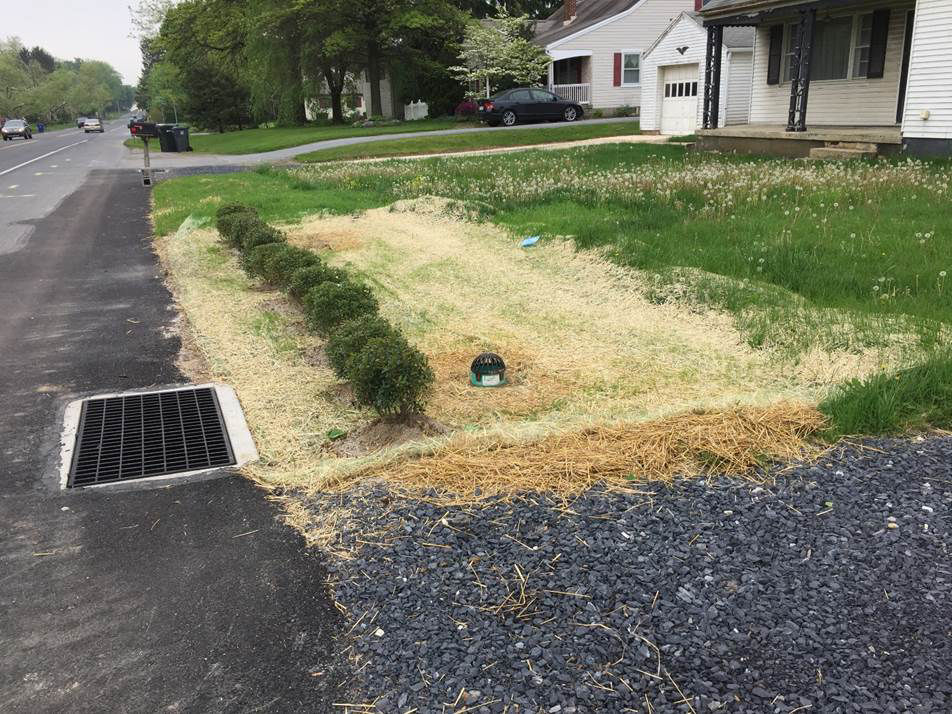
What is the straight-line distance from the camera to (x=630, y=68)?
123 ft

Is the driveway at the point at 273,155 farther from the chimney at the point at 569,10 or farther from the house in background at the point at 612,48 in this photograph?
the chimney at the point at 569,10

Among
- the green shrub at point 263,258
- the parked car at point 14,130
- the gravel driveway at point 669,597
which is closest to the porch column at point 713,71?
the green shrub at point 263,258

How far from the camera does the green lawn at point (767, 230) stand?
18.2 ft

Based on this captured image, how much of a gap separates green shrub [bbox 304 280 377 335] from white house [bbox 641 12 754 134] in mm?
19168

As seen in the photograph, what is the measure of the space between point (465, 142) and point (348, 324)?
22855 millimetres

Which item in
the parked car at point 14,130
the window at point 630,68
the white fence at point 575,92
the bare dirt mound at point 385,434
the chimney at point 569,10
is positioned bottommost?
the bare dirt mound at point 385,434

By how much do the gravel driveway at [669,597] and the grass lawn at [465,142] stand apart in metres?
22.8

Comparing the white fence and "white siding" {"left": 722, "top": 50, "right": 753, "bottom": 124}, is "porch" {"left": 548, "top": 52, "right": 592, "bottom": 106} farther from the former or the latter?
"white siding" {"left": 722, "top": 50, "right": 753, "bottom": 124}

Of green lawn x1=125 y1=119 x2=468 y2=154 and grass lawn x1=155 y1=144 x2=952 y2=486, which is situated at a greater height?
green lawn x1=125 y1=119 x2=468 y2=154

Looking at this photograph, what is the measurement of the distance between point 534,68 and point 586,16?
5.08 meters

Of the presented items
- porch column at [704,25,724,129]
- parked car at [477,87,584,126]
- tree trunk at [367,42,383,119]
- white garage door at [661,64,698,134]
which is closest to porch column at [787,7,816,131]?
porch column at [704,25,724,129]

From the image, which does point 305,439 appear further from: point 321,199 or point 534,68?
point 534,68

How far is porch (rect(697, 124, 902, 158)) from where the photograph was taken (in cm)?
1627

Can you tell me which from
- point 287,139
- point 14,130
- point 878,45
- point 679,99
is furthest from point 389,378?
point 14,130
